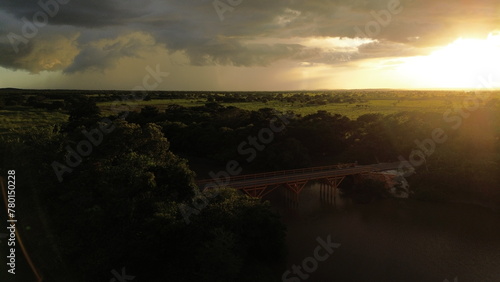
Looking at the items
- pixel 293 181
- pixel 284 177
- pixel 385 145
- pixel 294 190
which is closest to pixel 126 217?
pixel 293 181

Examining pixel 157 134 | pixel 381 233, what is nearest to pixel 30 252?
pixel 157 134

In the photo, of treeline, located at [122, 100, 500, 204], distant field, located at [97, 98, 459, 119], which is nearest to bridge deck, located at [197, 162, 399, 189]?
treeline, located at [122, 100, 500, 204]

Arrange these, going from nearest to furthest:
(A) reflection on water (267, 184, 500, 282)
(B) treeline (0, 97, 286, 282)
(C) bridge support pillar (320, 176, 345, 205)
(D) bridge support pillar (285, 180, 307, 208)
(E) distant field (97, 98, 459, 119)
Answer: (B) treeline (0, 97, 286, 282) < (A) reflection on water (267, 184, 500, 282) < (D) bridge support pillar (285, 180, 307, 208) < (C) bridge support pillar (320, 176, 345, 205) < (E) distant field (97, 98, 459, 119)

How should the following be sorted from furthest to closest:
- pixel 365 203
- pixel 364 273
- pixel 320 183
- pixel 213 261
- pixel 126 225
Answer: pixel 320 183 < pixel 365 203 < pixel 364 273 < pixel 126 225 < pixel 213 261

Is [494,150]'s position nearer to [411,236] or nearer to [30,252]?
[411,236]

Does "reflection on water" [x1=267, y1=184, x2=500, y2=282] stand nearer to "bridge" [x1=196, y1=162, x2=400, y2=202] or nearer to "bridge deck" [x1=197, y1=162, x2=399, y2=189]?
"bridge" [x1=196, y1=162, x2=400, y2=202]

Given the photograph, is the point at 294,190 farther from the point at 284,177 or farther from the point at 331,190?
the point at 331,190

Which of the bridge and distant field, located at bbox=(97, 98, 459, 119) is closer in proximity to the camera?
the bridge

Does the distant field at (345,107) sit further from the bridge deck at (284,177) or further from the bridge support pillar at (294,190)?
the bridge support pillar at (294,190)
